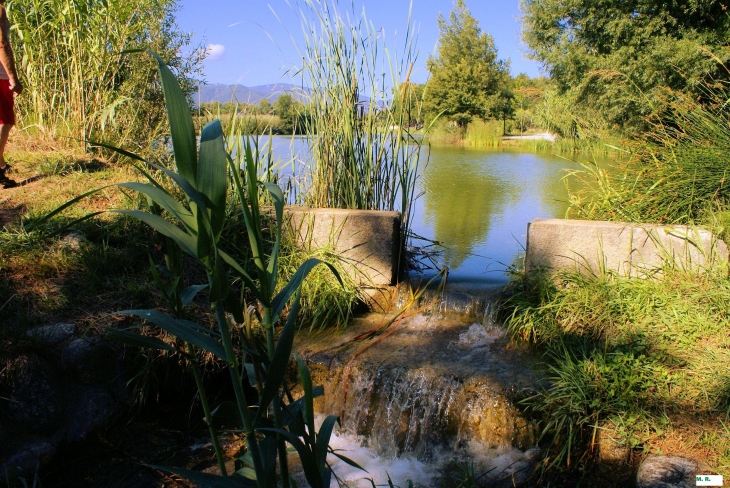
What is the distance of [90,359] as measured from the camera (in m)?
2.82

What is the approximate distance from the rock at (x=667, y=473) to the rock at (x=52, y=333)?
8.85ft

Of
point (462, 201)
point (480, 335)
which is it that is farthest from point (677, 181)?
point (462, 201)

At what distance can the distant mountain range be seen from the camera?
412 centimetres

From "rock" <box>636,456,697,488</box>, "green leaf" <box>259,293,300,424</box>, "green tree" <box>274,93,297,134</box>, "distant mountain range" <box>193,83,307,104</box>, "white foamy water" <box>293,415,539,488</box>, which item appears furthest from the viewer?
"green tree" <box>274,93,297,134</box>

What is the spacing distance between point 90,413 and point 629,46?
1202cm

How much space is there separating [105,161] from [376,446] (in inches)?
137

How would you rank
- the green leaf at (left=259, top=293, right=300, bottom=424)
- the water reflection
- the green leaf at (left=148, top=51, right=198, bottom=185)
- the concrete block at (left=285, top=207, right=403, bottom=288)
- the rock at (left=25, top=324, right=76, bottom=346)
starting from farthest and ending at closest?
the water reflection, the concrete block at (left=285, top=207, right=403, bottom=288), the rock at (left=25, top=324, right=76, bottom=346), the green leaf at (left=259, top=293, right=300, bottom=424), the green leaf at (left=148, top=51, right=198, bottom=185)

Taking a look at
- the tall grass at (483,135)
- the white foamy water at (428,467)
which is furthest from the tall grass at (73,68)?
the tall grass at (483,135)

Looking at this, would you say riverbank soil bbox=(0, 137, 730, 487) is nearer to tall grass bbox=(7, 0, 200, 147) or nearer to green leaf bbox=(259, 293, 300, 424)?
tall grass bbox=(7, 0, 200, 147)

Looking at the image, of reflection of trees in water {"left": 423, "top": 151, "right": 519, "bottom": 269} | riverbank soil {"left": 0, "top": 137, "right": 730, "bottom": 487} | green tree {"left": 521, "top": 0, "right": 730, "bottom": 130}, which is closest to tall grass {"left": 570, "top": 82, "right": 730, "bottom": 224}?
riverbank soil {"left": 0, "top": 137, "right": 730, "bottom": 487}

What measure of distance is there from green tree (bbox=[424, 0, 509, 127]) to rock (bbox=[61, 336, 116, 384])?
25654 mm

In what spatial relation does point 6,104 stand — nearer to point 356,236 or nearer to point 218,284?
point 356,236

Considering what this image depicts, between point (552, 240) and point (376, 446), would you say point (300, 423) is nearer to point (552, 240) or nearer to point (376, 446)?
point (376, 446)

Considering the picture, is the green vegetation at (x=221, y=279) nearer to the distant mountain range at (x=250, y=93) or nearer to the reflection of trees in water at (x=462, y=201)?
the distant mountain range at (x=250, y=93)
